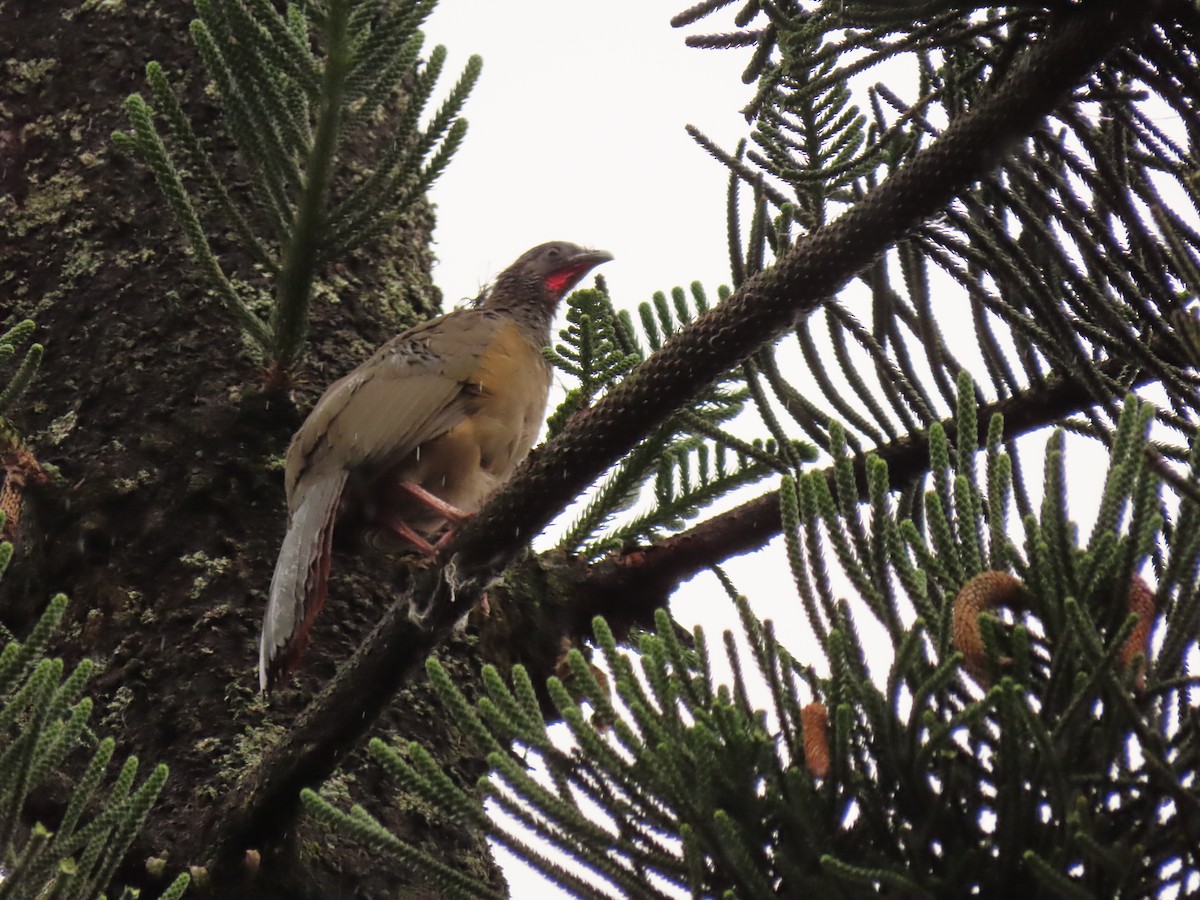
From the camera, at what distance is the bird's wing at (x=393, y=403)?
11.6 feet

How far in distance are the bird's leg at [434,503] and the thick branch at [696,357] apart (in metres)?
1.41

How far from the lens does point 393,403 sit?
3.93 m

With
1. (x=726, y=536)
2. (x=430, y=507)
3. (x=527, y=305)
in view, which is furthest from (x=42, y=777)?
(x=527, y=305)

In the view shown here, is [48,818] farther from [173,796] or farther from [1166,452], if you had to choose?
[1166,452]

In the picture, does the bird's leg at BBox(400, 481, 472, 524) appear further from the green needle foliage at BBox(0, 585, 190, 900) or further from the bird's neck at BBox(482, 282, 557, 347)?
the green needle foliage at BBox(0, 585, 190, 900)

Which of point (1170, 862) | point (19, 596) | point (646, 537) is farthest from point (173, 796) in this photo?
point (1170, 862)

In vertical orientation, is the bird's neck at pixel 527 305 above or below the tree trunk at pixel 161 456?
above

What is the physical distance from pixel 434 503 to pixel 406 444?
220mm

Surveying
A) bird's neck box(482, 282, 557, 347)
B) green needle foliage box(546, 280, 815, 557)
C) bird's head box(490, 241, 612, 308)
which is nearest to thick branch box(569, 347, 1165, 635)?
green needle foliage box(546, 280, 815, 557)

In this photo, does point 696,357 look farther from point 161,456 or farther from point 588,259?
point 588,259

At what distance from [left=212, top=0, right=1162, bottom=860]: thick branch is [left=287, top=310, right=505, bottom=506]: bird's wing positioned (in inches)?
41.0

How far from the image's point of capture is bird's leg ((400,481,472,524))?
3900 millimetres

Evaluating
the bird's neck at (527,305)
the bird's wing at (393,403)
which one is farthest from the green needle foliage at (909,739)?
the bird's neck at (527,305)

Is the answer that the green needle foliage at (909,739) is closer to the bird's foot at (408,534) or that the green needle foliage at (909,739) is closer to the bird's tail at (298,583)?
the bird's tail at (298,583)
